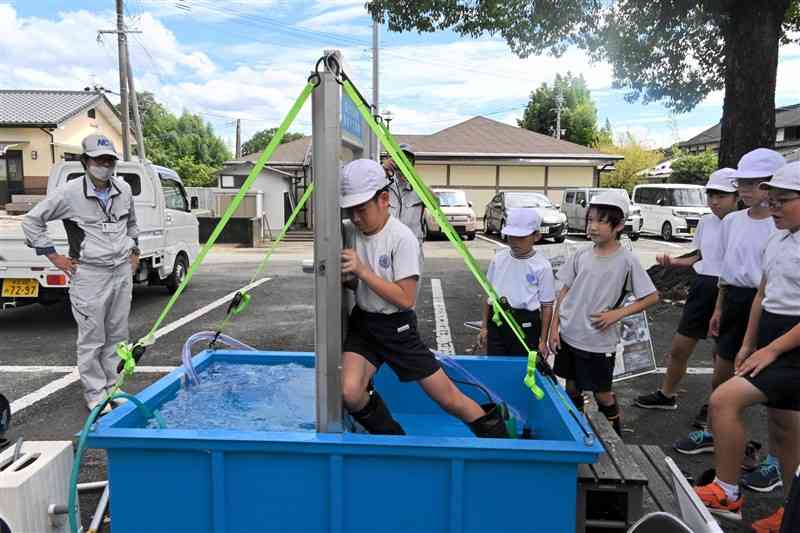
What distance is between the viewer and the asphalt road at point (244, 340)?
3.96 meters

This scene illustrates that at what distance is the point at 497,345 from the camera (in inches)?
149

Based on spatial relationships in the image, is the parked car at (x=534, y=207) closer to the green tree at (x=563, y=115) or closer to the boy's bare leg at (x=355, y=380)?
the boy's bare leg at (x=355, y=380)

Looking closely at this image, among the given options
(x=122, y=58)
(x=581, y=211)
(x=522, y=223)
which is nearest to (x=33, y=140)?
(x=122, y=58)

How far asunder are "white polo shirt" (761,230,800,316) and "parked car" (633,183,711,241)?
1777 centimetres

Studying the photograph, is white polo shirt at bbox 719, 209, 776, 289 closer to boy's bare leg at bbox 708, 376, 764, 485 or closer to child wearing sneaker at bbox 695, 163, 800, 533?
child wearing sneaker at bbox 695, 163, 800, 533

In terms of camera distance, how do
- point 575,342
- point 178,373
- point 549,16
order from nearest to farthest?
point 178,373
point 575,342
point 549,16

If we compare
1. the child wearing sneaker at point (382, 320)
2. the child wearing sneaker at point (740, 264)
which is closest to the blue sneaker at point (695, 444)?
the child wearing sneaker at point (740, 264)

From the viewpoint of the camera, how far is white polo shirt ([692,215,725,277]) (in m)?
4.01

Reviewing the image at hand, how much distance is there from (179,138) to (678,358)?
54.6 metres

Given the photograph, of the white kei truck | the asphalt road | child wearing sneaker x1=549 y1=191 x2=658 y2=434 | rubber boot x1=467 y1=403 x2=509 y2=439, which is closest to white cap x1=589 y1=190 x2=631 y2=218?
child wearing sneaker x1=549 y1=191 x2=658 y2=434

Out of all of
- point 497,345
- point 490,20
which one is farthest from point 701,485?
point 490,20

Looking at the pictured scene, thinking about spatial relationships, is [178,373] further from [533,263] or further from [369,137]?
[533,263]

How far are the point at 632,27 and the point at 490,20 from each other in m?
2.68

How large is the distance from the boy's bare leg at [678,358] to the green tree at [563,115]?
1699 inches
